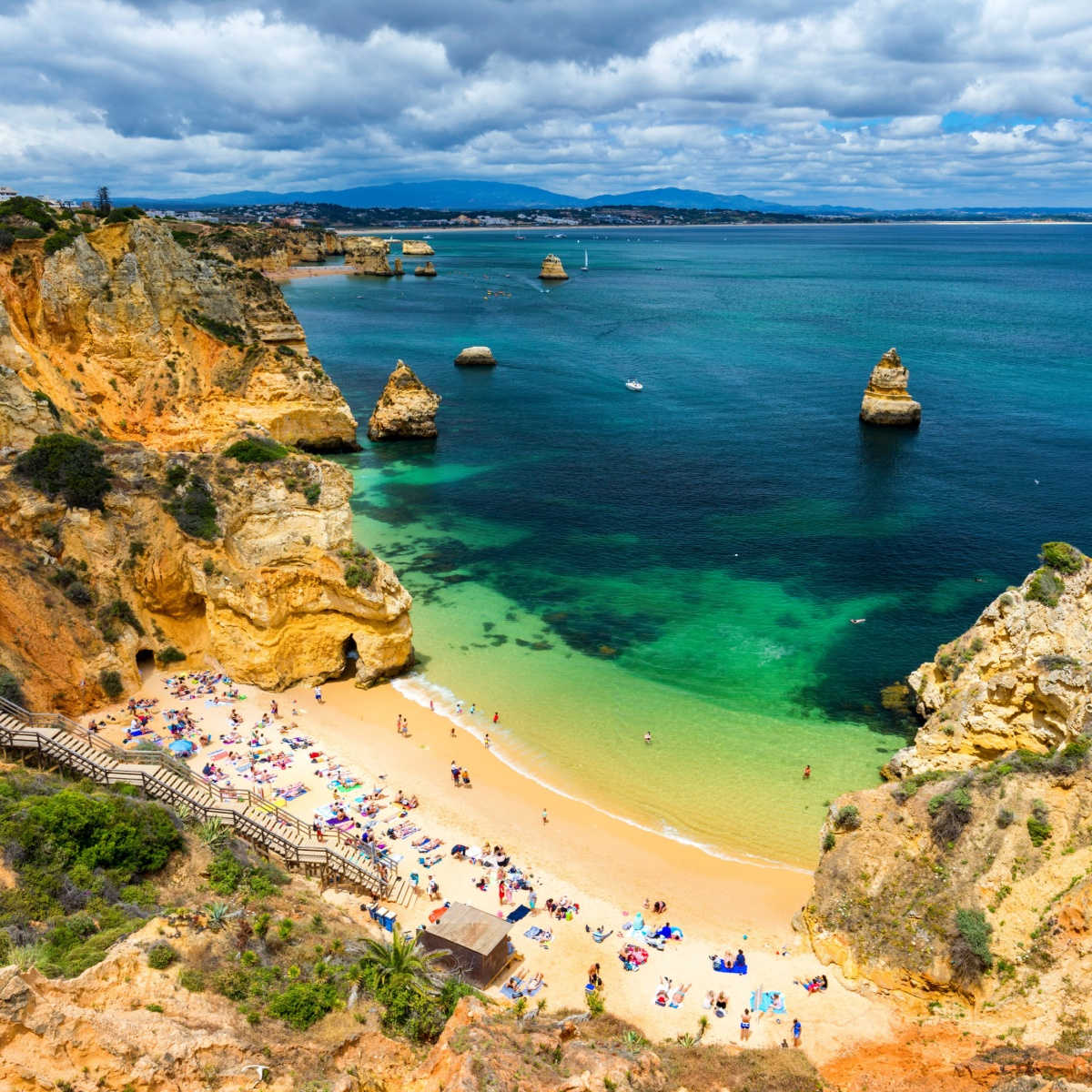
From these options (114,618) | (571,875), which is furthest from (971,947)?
(114,618)

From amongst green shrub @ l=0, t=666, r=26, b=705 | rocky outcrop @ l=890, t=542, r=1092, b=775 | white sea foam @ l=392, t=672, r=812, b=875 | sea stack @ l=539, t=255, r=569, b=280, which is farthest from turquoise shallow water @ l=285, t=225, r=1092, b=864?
sea stack @ l=539, t=255, r=569, b=280

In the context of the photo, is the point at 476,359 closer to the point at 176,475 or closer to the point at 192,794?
the point at 176,475

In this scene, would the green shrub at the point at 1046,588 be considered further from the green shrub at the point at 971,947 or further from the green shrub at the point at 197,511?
A: the green shrub at the point at 197,511

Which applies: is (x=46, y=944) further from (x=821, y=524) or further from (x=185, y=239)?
(x=185, y=239)

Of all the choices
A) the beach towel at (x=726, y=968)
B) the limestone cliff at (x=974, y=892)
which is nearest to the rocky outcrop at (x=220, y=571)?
the beach towel at (x=726, y=968)

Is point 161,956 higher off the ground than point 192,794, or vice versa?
point 161,956

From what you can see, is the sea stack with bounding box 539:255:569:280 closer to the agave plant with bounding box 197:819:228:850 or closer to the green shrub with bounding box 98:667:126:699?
the green shrub with bounding box 98:667:126:699
